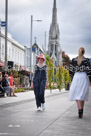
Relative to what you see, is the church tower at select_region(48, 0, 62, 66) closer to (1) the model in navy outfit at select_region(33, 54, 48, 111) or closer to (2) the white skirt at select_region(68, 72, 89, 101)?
(1) the model in navy outfit at select_region(33, 54, 48, 111)

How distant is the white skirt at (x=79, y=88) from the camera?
10.7 meters

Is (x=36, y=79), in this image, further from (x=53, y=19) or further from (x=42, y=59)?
(x=53, y=19)

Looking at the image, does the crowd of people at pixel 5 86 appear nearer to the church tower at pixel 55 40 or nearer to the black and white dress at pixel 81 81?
the black and white dress at pixel 81 81

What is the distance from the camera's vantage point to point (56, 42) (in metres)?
173

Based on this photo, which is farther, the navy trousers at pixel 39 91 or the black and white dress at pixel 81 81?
the navy trousers at pixel 39 91

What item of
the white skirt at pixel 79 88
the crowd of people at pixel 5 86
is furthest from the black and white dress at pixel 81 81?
the crowd of people at pixel 5 86

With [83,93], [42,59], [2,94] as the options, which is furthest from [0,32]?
[83,93]

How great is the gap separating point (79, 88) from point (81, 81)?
201mm

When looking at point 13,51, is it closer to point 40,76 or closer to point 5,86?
point 5,86

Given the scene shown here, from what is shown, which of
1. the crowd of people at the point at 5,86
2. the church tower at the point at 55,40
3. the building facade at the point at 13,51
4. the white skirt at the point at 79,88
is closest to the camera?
the white skirt at the point at 79,88

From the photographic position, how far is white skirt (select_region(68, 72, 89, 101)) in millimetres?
10688

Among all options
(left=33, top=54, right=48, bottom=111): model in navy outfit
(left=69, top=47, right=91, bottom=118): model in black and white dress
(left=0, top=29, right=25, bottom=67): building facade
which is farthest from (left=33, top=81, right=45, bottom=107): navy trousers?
(left=0, top=29, right=25, bottom=67): building facade

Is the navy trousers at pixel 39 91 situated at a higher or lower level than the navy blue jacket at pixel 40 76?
lower

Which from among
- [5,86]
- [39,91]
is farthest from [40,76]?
[5,86]
